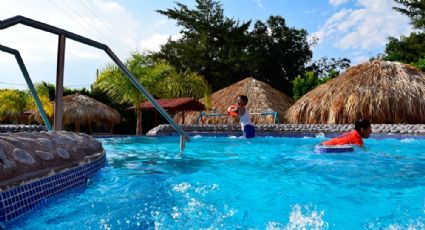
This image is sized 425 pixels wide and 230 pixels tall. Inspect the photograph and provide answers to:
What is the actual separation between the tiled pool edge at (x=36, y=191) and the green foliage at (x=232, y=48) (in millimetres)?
24854

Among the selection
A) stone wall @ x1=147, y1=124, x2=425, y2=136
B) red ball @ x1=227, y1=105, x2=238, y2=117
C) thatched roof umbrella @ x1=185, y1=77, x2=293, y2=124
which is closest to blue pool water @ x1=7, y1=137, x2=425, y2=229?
red ball @ x1=227, y1=105, x2=238, y2=117

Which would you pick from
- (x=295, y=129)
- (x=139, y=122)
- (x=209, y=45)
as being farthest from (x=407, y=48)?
(x=139, y=122)

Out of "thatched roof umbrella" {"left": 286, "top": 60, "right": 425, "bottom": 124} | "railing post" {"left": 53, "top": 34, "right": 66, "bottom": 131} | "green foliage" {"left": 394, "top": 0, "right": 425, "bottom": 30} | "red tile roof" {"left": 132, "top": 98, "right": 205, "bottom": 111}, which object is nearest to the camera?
"railing post" {"left": 53, "top": 34, "right": 66, "bottom": 131}

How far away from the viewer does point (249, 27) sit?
3183cm

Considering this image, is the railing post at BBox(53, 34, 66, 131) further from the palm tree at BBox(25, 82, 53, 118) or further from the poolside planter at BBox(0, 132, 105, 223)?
the palm tree at BBox(25, 82, 53, 118)

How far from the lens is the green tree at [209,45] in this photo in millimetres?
30031

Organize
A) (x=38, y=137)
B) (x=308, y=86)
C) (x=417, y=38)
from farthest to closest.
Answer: (x=417, y=38) < (x=308, y=86) < (x=38, y=137)

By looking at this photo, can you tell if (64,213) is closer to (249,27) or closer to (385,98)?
(385,98)

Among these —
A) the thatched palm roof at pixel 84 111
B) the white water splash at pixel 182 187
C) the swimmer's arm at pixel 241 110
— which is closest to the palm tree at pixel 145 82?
the thatched palm roof at pixel 84 111

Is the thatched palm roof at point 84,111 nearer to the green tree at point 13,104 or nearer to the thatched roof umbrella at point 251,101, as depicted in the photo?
the green tree at point 13,104

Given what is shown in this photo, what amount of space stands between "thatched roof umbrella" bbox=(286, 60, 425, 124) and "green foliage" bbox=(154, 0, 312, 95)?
11.7 m

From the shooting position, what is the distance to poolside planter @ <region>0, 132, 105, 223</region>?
122 inches

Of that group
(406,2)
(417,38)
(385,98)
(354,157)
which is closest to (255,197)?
(354,157)

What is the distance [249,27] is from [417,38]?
468 inches
